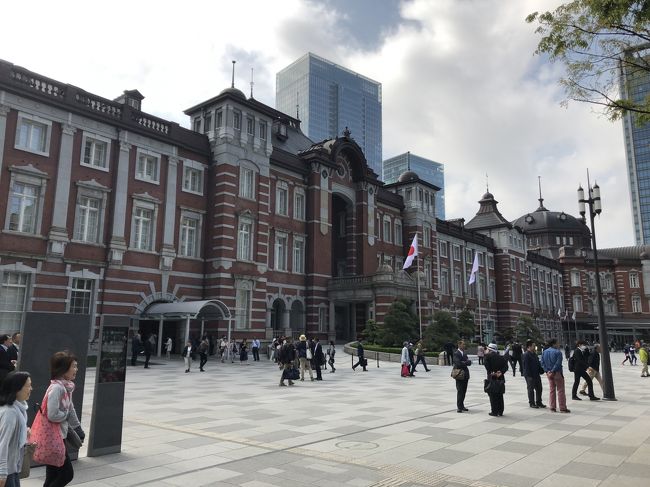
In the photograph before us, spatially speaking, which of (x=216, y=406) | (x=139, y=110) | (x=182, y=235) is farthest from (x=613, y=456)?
(x=139, y=110)

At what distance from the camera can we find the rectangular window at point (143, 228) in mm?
28266

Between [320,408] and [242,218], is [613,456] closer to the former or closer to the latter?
[320,408]

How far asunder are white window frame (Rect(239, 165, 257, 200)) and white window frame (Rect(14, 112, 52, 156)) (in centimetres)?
1114

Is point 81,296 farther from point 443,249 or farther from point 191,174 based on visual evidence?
point 443,249

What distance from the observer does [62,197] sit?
25.1 meters

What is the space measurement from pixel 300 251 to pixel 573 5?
2998cm

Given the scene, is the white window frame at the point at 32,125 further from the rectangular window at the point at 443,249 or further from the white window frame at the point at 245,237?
the rectangular window at the point at 443,249

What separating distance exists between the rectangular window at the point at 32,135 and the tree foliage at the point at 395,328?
72.5 ft

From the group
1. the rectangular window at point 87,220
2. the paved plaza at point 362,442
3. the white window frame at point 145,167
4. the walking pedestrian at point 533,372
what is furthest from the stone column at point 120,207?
the walking pedestrian at point 533,372

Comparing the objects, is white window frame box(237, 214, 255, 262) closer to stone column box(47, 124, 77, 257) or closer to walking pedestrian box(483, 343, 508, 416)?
stone column box(47, 124, 77, 257)

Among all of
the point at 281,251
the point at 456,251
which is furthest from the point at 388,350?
the point at 456,251

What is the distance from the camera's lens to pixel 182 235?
30.8 metres

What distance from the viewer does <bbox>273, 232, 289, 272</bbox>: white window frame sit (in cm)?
3584

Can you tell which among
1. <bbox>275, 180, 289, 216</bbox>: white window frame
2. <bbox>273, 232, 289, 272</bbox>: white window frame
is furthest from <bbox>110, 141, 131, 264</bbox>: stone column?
<bbox>273, 232, 289, 272</bbox>: white window frame
